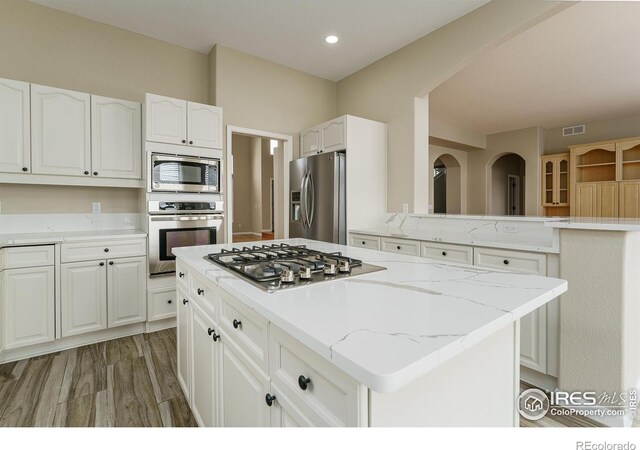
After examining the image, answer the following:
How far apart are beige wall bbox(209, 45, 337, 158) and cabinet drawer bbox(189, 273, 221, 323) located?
8.47 feet

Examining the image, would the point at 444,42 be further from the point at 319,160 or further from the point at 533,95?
the point at 533,95

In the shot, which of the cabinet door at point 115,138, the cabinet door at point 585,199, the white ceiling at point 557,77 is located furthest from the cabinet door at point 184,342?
the cabinet door at point 585,199

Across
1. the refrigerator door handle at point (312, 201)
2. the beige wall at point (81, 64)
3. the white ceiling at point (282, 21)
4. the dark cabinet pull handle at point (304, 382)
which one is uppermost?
the white ceiling at point (282, 21)

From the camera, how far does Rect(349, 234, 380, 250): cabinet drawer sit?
10.6 feet

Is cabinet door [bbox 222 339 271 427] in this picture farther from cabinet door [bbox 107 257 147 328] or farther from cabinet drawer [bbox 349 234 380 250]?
cabinet drawer [bbox 349 234 380 250]

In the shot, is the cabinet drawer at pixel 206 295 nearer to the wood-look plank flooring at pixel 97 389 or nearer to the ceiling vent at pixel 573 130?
the wood-look plank flooring at pixel 97 389

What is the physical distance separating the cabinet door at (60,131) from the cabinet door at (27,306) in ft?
2.79

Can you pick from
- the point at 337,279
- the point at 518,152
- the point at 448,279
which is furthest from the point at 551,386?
the point at 518,152

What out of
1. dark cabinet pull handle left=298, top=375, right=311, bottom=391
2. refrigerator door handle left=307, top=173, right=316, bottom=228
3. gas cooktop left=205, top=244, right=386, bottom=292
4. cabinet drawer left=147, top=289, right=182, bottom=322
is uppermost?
refrigerator door handle left=307, top=173, right=316, bottom=228

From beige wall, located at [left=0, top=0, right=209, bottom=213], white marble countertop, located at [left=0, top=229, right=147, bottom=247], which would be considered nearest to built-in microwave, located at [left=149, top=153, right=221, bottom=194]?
white marble countertop, located at [left=0, top=229, right=147, bottom=247]

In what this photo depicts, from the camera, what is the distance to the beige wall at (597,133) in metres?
5.83

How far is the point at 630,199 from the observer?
550 cm

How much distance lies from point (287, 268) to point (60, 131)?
270cm
